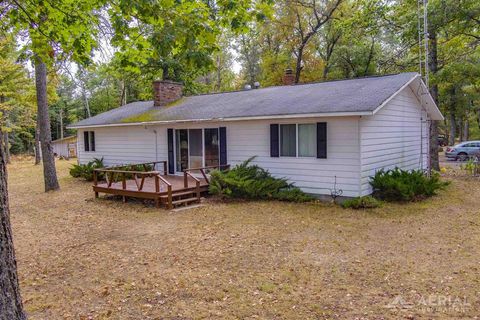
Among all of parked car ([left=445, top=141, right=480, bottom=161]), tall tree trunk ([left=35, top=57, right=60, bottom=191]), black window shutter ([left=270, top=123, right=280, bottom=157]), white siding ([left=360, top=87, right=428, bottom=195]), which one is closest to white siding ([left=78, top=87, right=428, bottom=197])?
white siding ([left=360, top=87, right=428, bottom=195])

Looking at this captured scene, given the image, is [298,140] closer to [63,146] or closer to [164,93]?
[164,93]

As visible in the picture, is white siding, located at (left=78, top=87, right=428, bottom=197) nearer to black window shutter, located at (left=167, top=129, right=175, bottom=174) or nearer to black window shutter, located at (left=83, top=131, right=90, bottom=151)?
black window shutter, located at (left=167, top=129, right=175, bottom=174)

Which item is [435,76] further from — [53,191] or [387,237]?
[53,191]

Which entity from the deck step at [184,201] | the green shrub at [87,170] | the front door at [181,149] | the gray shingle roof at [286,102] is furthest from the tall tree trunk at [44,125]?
the deck step at [184,201]

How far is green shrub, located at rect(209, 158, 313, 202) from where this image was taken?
10.2 m

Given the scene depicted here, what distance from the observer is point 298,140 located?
10.4m

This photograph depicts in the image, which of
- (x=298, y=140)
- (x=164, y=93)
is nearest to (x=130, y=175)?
(x=164, y=93)

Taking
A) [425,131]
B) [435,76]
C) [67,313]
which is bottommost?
[67,313]

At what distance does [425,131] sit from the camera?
1394 centimetres

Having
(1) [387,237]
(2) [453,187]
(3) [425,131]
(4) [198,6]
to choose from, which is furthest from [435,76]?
(4) [198,6]

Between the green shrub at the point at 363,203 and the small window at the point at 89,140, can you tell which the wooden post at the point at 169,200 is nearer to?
the green shrub at the point at 363,203

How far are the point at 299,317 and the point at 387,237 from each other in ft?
11.8

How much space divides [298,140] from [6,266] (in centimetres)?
848

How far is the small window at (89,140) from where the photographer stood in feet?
56.8
